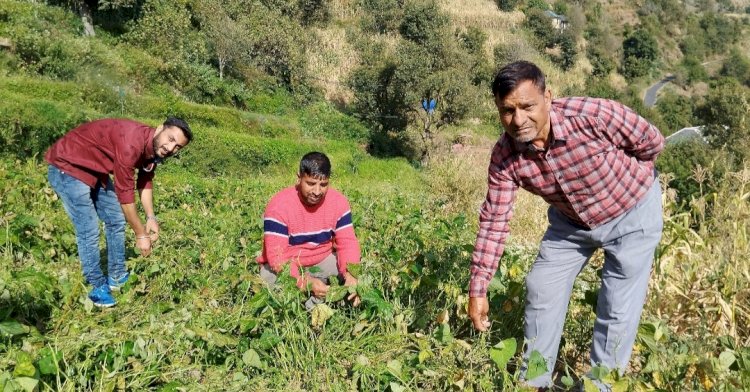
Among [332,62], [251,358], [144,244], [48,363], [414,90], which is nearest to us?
[48,363]

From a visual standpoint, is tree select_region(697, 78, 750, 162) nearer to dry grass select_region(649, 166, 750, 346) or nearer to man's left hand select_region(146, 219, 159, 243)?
dry grass select_region(649, 166, 750, 346)

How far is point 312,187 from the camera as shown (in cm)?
280

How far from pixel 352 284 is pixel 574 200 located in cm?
117

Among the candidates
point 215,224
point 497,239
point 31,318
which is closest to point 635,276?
point 497,239

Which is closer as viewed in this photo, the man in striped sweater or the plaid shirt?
the plaid shirt

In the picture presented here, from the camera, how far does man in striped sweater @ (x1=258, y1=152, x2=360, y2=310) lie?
2766 millimetres

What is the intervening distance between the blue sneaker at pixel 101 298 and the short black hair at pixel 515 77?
2.60 m

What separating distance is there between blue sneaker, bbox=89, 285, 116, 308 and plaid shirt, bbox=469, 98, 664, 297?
88.0 inches

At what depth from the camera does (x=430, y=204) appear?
757 centimetres

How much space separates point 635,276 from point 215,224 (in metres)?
3.66

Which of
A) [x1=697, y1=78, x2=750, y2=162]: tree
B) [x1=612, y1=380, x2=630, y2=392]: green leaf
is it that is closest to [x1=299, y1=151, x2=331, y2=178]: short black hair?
[x1=612, y1=380, x2=630, y2=392]: green leaf

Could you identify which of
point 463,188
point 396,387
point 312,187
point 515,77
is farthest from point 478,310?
point 463,188

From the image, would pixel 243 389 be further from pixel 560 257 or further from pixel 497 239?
pixel 560 257

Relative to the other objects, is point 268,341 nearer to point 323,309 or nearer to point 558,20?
point 323,309
